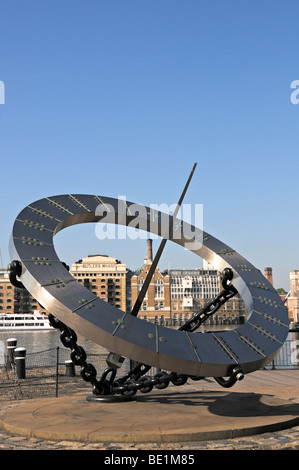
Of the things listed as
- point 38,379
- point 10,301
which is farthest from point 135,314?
point 10,301

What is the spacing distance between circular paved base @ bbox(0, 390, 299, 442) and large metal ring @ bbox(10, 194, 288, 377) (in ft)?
2.15

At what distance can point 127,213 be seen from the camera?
926cm

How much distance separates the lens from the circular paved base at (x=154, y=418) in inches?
227

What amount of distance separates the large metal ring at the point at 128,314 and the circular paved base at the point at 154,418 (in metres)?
0.66

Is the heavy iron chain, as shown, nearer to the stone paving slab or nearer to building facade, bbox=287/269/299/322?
the stone paving slab

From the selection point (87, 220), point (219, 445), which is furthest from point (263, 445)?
point (87, 220)

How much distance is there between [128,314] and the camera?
21.9 ft

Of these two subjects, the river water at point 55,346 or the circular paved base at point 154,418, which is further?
Result: the river water at point 55,346

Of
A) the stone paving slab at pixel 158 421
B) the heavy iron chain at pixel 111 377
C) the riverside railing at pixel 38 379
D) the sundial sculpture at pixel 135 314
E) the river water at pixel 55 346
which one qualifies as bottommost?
the river water at pixel 55 346

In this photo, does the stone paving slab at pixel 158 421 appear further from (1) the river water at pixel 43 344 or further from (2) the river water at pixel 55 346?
(1) the river water at pixel 43 344

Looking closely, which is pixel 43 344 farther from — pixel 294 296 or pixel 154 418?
pixel 294 296

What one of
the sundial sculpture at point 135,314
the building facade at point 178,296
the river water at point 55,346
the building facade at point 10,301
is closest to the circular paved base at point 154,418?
the sundial sculpture at point 135,314

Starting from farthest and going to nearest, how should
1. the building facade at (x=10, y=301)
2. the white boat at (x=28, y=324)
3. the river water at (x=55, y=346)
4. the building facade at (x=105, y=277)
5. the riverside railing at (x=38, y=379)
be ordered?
the building facade at (x=105, y=277) → the building facade at (x=10, y=301) → the white boat at (x=28, y=324) → the river water at (x=55, y=346) → the riverside railing at (x=38, y=379)

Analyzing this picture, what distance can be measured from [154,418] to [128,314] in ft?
4.44
